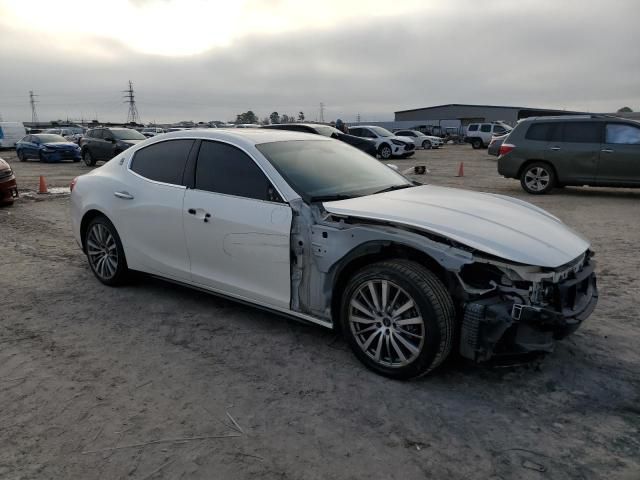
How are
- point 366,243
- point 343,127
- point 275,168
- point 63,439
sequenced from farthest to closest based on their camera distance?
1. point 343,127
2. point 275,168
3. point 366,243
4. point 63,439

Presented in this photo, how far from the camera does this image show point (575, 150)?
36.3 feet

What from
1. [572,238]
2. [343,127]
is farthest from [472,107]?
[572,238]

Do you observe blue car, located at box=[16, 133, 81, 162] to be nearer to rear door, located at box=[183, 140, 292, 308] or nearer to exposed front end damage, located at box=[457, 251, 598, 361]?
rear door, located at box=[183, 140, 292, 308]

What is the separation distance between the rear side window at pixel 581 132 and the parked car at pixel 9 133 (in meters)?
34.7

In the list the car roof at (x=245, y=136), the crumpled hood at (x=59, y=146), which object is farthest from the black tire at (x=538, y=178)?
the crumpled hood at (x=59, y=146)

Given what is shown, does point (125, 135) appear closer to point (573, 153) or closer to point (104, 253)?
point (573, 153)

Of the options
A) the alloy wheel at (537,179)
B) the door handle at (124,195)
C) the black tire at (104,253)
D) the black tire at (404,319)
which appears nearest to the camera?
the black tire at (404,319)

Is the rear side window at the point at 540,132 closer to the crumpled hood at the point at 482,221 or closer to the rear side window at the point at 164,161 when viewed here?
the crumpled hood at the point at 482,221

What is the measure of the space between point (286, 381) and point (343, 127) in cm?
2489

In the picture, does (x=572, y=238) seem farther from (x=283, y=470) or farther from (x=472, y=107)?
(x=472, y=107)

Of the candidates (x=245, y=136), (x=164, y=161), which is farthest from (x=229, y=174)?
(x=164, y=161)

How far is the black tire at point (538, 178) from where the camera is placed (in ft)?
37.8

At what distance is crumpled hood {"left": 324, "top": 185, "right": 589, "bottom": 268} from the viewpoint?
3.11 metres

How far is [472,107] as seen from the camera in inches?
3354
